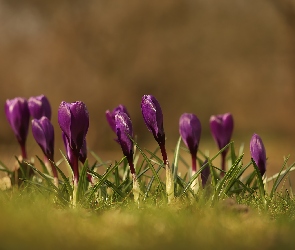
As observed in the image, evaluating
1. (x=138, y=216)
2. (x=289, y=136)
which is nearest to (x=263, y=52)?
(x=289, y=136)

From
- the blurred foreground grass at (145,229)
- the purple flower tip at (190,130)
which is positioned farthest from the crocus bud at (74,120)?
the purple flower tip at (190,130)

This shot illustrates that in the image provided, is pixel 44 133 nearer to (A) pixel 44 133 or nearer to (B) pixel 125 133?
(A) pixel 44 133

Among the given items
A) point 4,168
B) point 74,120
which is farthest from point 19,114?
point 74,120

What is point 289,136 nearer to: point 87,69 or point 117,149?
point 117,149

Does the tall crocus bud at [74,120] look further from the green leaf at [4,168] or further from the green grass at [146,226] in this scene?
the green leaf at [4,168]

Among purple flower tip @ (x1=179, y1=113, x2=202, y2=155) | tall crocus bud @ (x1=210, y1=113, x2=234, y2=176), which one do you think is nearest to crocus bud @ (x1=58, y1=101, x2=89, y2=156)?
purple flower tip @ (x1=179, y1=113, x2=202, y2=155)

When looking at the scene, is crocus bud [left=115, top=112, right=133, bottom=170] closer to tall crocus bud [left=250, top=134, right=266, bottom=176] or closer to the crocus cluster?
the crocus cluster
